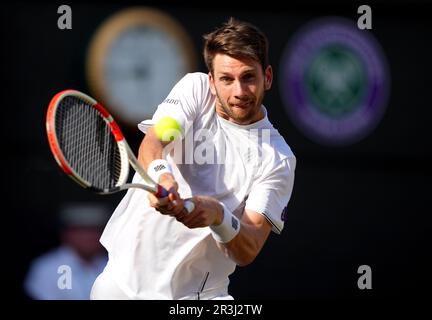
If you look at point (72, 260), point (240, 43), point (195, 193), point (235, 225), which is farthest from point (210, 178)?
point (72, 260)

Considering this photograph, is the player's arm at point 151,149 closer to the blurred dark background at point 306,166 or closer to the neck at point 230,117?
the neck at point 230,117

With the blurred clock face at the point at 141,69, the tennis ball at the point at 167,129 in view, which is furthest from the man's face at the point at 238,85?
the blurred clock face at the point at 141,69

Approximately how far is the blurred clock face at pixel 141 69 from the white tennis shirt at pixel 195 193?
2696 mm

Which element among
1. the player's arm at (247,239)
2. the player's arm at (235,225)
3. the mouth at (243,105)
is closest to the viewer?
the player's arm at (235,225)

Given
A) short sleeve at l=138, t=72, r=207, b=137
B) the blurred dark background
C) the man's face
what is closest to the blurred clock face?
the blurred dark background

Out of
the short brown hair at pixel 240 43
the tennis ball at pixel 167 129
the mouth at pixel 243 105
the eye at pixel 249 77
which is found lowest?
the tennis ball at pixel 167 129

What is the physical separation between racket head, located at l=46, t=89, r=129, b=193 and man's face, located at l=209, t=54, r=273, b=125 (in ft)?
1.71

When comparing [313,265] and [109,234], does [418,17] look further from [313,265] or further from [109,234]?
[109,234]

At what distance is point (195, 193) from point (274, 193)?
338mm

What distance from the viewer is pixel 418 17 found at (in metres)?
7.52

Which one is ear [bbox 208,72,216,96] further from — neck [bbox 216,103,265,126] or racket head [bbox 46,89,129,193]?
racket head [bbox 46,89,129,193]

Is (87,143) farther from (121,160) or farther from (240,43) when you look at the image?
Answer: (240,43)

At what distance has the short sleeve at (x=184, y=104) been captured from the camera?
421 centimetres

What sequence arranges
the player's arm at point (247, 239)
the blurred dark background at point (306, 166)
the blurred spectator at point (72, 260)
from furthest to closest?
1. the blurred dark background at point (306, 166)
2. the blurred spectator at point (72, 260)
3. the player's arm at point (247, 239)
